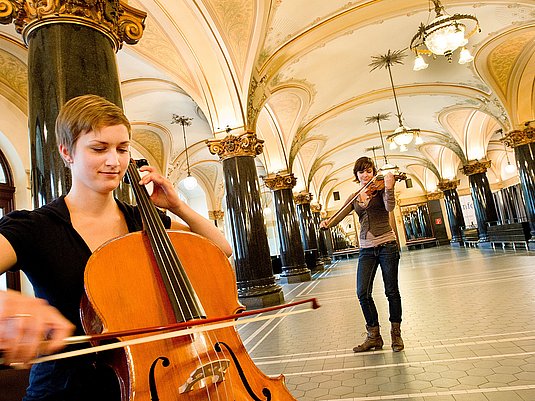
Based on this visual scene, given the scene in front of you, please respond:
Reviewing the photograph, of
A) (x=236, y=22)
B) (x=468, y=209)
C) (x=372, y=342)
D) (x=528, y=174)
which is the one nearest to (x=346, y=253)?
(x=468, y=209)

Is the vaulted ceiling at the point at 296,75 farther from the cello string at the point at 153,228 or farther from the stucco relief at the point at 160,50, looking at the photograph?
the cello string at the point at 153,228

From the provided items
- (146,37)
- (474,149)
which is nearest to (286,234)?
(146,37)

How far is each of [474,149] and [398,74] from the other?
23.2 ft

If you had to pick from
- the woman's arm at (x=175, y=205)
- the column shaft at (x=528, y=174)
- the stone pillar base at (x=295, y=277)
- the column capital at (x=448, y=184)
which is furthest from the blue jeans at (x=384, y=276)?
the column capital at (x=448, y=184)

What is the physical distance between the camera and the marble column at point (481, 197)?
14.7 metres

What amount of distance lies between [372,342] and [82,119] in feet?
10.1

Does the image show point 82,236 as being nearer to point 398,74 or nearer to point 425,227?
point 398,74

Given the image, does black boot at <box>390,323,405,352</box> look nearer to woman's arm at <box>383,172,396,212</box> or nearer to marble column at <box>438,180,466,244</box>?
woman's arm at <box>383,172,396,212</box>

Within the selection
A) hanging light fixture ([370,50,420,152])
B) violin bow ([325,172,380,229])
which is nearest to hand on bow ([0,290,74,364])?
violin bow ([325,172,380,229])

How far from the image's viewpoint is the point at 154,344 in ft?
2.97

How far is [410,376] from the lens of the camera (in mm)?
2545

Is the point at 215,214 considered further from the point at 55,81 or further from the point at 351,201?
the point at 55,81

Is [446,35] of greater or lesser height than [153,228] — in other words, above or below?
above

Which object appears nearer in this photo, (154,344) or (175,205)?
(154,344)
